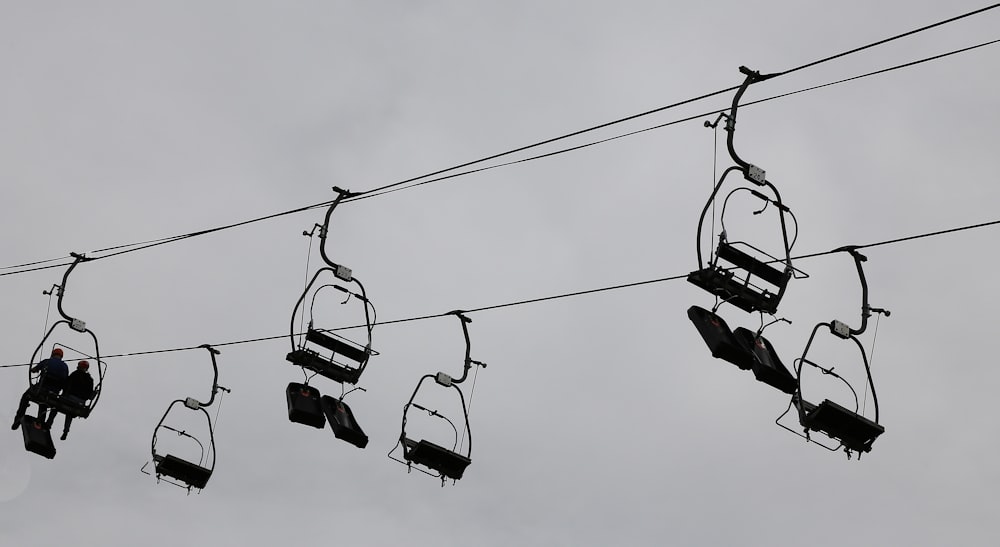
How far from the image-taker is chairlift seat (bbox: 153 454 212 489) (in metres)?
25.3

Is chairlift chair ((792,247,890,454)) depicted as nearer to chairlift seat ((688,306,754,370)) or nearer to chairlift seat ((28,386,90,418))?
chairlift seat ((688,306,754,370))

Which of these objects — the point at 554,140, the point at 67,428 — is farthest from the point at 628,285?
the point at 67,428

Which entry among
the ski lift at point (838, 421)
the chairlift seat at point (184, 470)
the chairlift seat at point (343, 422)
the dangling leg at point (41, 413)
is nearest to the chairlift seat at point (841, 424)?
the ski lift at point (838, 421)

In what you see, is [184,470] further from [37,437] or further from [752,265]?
[752,265]

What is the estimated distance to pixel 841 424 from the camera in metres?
17.1

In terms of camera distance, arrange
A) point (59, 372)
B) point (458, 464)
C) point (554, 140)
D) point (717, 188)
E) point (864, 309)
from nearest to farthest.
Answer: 1. point (717, 188)
2. point (864, 309)
3. point (554, 140)
4. point (458, 464)
5. point (59, 372)

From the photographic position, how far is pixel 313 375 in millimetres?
21172

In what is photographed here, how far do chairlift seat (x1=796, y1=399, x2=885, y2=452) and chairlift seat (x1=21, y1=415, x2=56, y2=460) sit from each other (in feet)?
44.0

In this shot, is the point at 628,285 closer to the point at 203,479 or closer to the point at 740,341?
the point at 740,341

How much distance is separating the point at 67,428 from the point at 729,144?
13.6m

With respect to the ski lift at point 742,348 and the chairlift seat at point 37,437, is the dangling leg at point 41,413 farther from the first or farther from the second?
the ski lift at point 742,348

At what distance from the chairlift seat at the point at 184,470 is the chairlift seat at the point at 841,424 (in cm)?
1115

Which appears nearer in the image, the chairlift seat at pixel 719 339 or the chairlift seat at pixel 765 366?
the chairlift seat at pixel 719 339

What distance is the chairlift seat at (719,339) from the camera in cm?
1681
